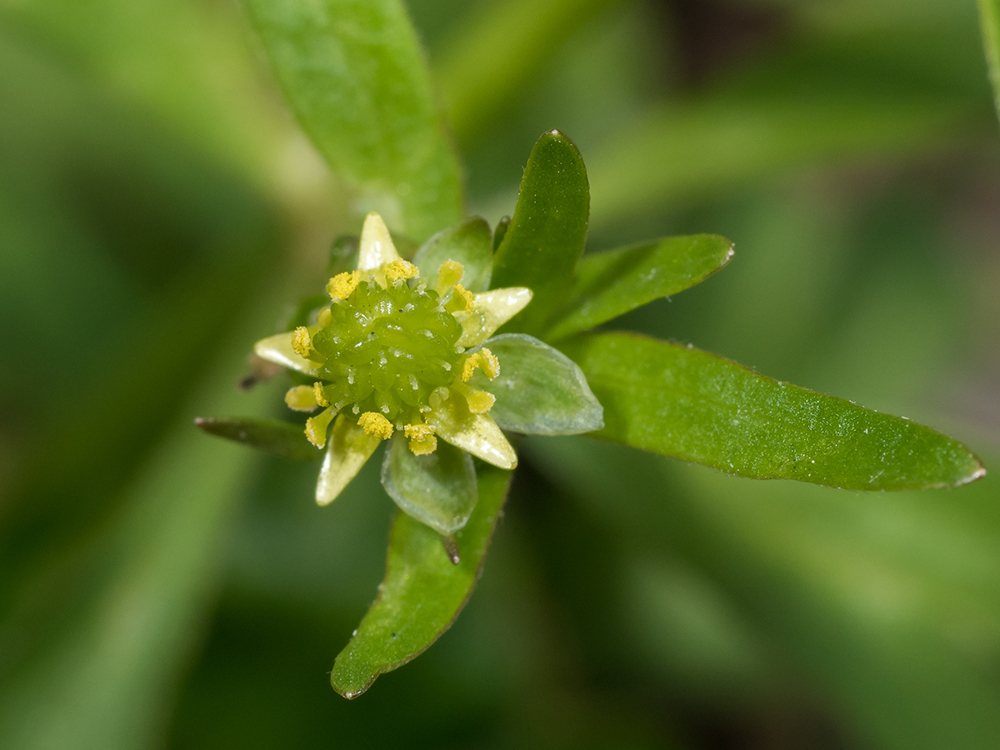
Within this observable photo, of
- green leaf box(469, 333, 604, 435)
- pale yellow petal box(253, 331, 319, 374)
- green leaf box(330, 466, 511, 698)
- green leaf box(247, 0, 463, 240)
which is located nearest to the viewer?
green leaf box(330, 466, 511, 698)

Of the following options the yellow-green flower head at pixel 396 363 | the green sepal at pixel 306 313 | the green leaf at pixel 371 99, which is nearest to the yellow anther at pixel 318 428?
the yellow-green flower head at pixel 396 363

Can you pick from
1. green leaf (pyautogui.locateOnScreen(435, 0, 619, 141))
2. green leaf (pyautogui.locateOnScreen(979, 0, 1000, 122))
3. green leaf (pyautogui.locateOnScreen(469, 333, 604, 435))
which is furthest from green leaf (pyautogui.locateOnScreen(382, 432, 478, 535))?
green leaf (pyautogui.locateOnScreen(435, 0, 619, 141))

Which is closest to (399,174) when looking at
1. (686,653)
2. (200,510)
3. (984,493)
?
(200,510)

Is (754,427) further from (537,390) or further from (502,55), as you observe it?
(502,55)

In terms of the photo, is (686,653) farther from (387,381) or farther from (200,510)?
(387,381)

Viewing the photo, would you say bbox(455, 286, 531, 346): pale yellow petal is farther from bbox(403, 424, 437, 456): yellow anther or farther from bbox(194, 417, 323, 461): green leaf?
bbox(194, 417, 323, 461): green leaf

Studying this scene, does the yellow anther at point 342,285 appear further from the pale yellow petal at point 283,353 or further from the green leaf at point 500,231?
the green leaf at point 500,231
